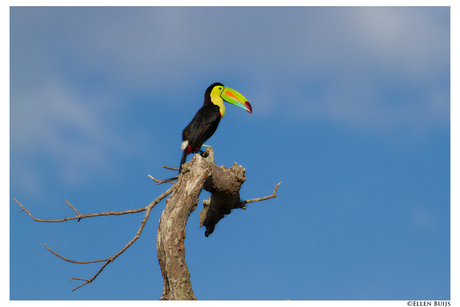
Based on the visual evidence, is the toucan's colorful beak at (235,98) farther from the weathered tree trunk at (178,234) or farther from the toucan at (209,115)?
the weathered tree trunk at (178,234)

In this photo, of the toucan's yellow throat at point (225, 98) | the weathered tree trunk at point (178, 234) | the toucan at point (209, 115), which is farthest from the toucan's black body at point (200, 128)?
the weathered tree trunk at point (178, 234)

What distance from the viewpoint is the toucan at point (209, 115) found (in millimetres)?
7863

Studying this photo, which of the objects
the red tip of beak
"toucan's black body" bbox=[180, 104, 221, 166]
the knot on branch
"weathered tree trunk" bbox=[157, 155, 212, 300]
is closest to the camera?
"weathered tree trunk" bbox=[157, 155, 212, 300]

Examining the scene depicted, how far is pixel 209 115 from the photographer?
8250 mm

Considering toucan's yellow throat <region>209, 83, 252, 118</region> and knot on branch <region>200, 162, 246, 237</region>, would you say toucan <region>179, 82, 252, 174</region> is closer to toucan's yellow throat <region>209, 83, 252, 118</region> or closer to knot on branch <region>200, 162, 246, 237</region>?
toucan's yellow throat <region>209, 83, 252, 118</region>

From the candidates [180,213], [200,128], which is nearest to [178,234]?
[180,213]

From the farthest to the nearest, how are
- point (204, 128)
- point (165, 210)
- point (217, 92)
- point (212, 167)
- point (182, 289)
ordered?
point (217, 92) → point (204, 128) → point (212, 167) → point (165, 210) → point (182, 289)

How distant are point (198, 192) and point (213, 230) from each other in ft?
8.88

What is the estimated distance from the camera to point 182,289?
5.27m

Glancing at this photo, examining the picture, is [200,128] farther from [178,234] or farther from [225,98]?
[178,234]

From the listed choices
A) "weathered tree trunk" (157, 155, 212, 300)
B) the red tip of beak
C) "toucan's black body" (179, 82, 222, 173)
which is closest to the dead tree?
"weathered tree trunk" (157, 155, 212, 300)

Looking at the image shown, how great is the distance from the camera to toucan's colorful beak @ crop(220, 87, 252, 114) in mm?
8844
